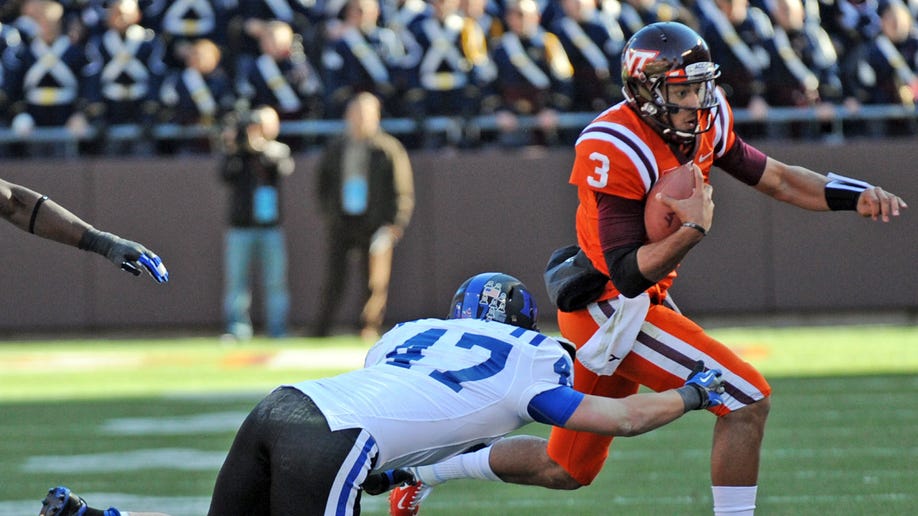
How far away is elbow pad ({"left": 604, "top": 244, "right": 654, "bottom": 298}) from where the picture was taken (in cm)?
438

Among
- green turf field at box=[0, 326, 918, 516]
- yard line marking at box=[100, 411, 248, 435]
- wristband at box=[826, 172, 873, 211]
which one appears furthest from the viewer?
yard line marking at box=[100, 411, 248, 435]

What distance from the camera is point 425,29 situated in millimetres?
13625

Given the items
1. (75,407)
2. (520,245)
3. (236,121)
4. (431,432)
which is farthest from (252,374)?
(431,432)

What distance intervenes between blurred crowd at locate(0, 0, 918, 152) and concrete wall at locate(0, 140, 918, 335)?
383 millimetres

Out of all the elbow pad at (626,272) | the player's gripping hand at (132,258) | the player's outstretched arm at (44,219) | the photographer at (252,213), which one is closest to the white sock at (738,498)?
the elbow pad at (626,272)

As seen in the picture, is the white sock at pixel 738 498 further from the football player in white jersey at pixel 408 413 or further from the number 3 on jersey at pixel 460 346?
the number 3 on jersey at pixel 460 346

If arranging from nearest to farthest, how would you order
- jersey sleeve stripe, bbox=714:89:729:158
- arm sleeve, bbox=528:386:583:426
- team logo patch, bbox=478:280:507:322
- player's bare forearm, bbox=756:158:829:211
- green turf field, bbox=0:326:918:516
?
arm sleeve, bbox=528:386:583:426 < team logo patch, bbox=478:280:507:322 < jersey sleeve stripe, bbox=714:89:729:158 < player's bare forearm, bbox=756:158:829:211 < green turf field, bbox=0:326:918:516

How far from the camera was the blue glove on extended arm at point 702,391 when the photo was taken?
4.12 m

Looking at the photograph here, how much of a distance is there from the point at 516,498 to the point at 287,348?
6.06 m

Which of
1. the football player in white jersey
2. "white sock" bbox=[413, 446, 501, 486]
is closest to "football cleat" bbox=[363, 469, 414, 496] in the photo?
the football player in white jersey

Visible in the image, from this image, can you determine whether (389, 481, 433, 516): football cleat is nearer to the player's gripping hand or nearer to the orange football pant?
the orange football pant

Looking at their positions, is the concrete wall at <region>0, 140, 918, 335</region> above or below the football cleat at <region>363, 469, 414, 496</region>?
below

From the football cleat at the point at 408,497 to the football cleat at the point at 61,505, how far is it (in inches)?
40.3

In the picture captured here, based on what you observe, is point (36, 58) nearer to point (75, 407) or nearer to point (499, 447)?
point (75, 407)
